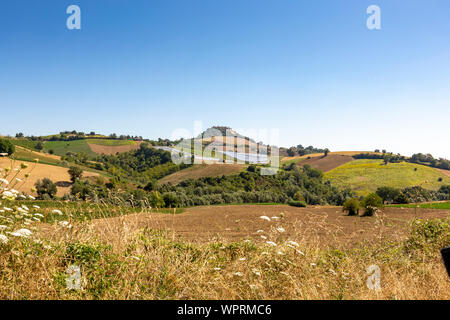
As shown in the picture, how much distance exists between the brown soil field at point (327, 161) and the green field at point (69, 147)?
68553mm

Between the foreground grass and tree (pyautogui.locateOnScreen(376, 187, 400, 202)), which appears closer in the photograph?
the foreground grass

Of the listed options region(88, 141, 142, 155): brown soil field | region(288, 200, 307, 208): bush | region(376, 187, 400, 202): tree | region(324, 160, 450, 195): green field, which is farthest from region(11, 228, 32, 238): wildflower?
region(88, 141, 142, 155): brown soil field

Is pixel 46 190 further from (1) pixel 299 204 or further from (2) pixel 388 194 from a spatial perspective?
(2) pixel 388 194

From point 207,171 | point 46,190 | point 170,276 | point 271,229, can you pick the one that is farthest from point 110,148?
point 170,276

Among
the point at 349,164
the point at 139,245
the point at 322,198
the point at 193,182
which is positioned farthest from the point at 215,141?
the point at 139,245

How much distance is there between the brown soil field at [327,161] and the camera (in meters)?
83.6

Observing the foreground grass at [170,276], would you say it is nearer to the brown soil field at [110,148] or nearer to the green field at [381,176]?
the green field at [381,176]

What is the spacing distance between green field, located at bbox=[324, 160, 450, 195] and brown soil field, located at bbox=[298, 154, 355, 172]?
3031 millimetres

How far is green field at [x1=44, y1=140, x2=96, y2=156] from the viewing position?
89537mm

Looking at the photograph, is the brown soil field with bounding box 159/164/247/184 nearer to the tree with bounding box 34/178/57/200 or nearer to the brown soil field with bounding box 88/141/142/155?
the tree with bounding box 34/178/57/200

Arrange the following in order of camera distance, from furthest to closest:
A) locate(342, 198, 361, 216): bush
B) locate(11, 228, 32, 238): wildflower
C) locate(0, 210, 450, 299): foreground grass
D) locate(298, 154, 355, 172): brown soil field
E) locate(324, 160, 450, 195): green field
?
locate(298, 154, 355, 172): brown soil field → locate(324, 160, 450, 195): green field → locate(342, 198, 361, 216): bush → locate(11, 228, 32, 238): wildflower → locate(0, 210, 450, 299): foreground grass

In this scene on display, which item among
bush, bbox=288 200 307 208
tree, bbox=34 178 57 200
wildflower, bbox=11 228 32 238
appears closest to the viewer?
wildflower, bbox=11 228 32 238

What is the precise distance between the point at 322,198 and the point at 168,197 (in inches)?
1126
